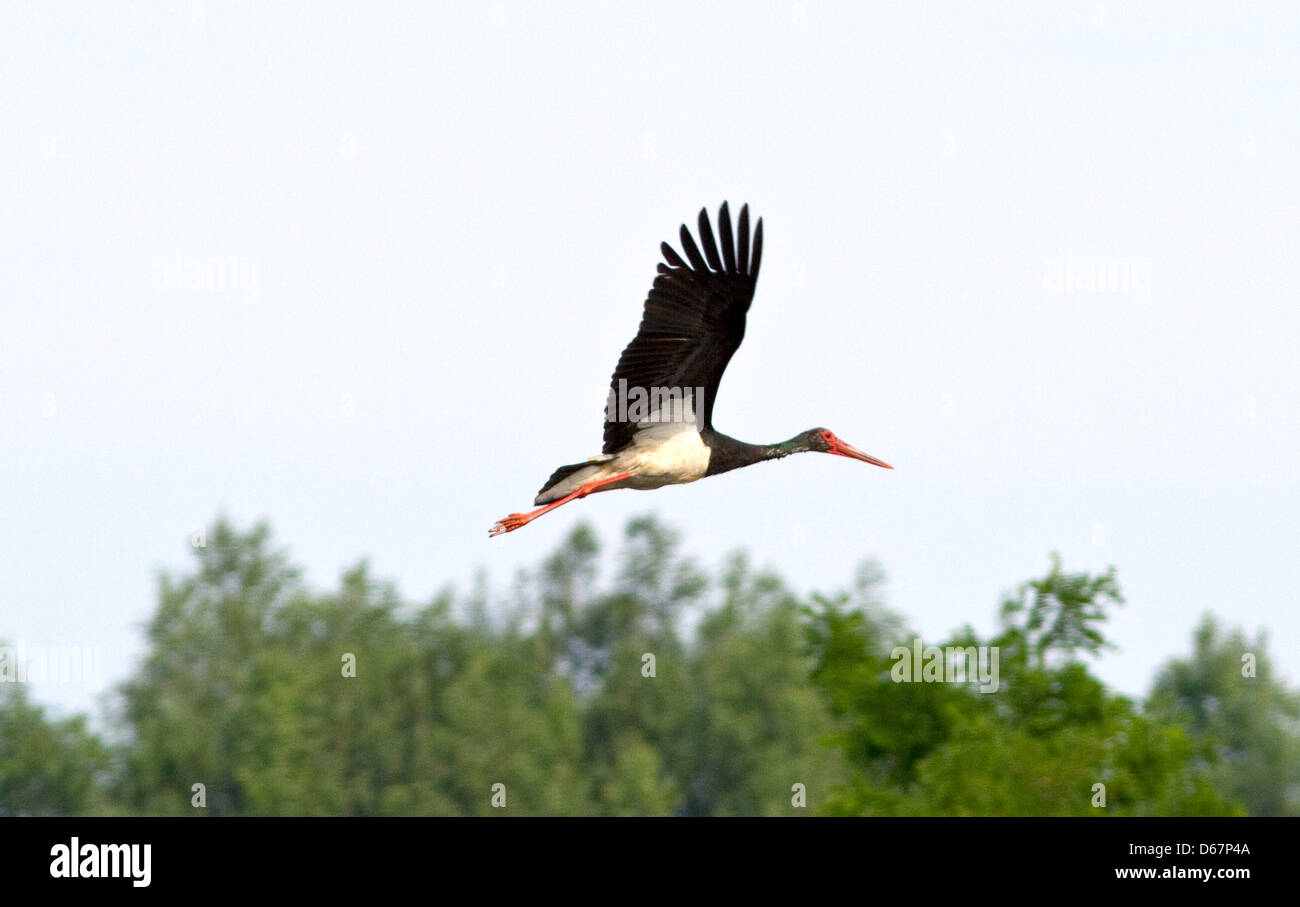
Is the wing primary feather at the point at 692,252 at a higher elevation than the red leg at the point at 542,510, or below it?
higher

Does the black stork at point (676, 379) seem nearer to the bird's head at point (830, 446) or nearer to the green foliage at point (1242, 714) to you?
the bird's head at point (830, 446)

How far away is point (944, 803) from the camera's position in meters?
22.0

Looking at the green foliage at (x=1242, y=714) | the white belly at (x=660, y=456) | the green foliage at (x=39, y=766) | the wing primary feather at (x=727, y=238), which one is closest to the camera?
the wing primary feather at (x=727, y=238)

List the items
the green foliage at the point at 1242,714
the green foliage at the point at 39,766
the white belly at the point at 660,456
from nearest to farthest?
the white belly at the point at 660,456, the green foliage at the point at 39,766, the green foliage at the point at 1242,714

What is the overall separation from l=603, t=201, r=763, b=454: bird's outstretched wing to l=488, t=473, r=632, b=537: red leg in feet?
2.48

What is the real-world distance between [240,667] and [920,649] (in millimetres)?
41478

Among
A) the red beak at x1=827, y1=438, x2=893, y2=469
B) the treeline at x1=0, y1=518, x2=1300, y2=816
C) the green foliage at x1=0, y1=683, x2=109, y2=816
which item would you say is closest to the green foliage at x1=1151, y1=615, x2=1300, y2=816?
the treeline at x1=0, y1=518, x2=1300, y2=816

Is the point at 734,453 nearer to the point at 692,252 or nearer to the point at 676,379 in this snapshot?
the point at 676,379

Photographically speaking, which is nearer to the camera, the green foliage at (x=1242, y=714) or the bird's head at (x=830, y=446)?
the bird's head at (x=830, y=446)

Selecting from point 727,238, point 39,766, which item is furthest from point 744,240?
point 39,766

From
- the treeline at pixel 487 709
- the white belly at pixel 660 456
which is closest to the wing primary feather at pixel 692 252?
the white belly at pixel 660 456

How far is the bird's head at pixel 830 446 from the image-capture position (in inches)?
693
